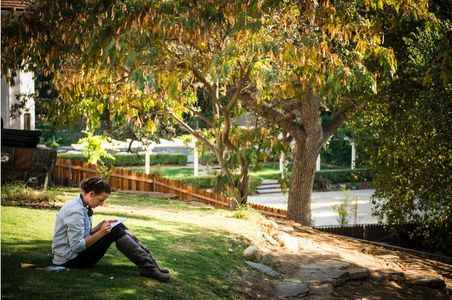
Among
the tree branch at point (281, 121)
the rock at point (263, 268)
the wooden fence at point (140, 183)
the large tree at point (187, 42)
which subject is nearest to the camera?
the rock at point (263, 268)

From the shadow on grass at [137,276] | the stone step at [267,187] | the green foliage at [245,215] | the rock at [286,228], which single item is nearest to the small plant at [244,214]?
the green foliage at [245,215]

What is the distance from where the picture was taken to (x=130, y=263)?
873 centimetres

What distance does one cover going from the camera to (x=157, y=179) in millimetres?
21109

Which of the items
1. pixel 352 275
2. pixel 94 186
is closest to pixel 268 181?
pixel 352 275

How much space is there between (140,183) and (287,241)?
952 cm

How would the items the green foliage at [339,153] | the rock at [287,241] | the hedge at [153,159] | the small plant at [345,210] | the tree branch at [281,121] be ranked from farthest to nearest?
the green foliage at [339,153], the hedge at [153,159], the small plant at [345,210], the tree branch at [281,121], the rock at [287,241]

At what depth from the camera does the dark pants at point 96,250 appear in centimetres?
762

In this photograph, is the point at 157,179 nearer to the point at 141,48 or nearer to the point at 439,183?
the point at 439,183

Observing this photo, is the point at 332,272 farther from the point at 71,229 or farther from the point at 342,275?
the point at 71,229

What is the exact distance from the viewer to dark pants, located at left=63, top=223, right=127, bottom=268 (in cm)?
762

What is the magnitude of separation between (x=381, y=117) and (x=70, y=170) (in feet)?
29.8

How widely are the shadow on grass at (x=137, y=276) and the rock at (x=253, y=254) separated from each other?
13 cm

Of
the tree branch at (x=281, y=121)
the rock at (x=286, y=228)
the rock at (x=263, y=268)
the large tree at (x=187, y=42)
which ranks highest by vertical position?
the large tree at (x=187, y=42)

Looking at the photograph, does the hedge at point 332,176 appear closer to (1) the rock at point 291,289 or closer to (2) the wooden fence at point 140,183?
(2) the wooden fence at point 140,183
